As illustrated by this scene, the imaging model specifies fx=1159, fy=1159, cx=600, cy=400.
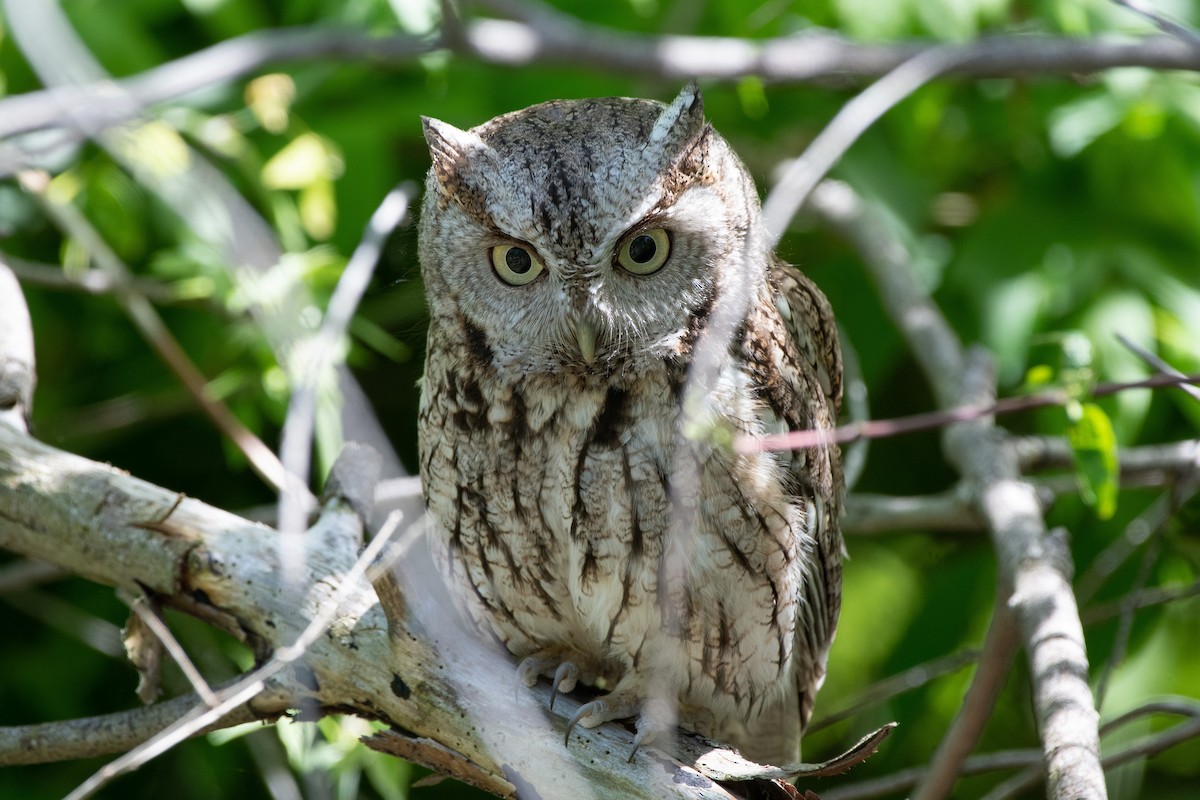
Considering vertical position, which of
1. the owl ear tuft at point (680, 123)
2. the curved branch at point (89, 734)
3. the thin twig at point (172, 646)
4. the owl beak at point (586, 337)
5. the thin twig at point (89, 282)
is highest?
the owl ear tuft at point (680, 123)

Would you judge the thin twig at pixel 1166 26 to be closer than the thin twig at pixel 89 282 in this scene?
Yes

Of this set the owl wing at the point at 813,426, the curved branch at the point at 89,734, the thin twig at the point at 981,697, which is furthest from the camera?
the owl wing at the point at 813,426

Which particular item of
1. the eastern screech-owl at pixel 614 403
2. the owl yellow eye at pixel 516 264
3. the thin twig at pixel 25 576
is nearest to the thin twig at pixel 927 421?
the eastern screech-owl at pixel 614 403

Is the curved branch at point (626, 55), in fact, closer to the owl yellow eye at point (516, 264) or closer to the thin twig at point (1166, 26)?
the thin twig at point (1166, 26)

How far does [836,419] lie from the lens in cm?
219

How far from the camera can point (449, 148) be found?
5.65 feet

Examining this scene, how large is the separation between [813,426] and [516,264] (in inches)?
21.8

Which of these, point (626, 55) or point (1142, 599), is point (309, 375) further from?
point (1142, 599)

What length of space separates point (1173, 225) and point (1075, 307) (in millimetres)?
291

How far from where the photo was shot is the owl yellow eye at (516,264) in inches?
68.0

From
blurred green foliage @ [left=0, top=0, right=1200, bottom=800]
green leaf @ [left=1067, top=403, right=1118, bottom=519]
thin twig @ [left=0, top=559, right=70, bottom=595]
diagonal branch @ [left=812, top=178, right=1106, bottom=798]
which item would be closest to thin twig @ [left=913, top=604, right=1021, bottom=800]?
diagonal branch @ [left=812, top=178, right=1106, bottom=798]

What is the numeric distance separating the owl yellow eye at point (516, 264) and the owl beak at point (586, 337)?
114 millimetres

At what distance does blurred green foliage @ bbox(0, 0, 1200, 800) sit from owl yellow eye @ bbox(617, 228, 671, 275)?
0.53 metres

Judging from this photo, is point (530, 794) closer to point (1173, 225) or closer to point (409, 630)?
point (409, 630)
